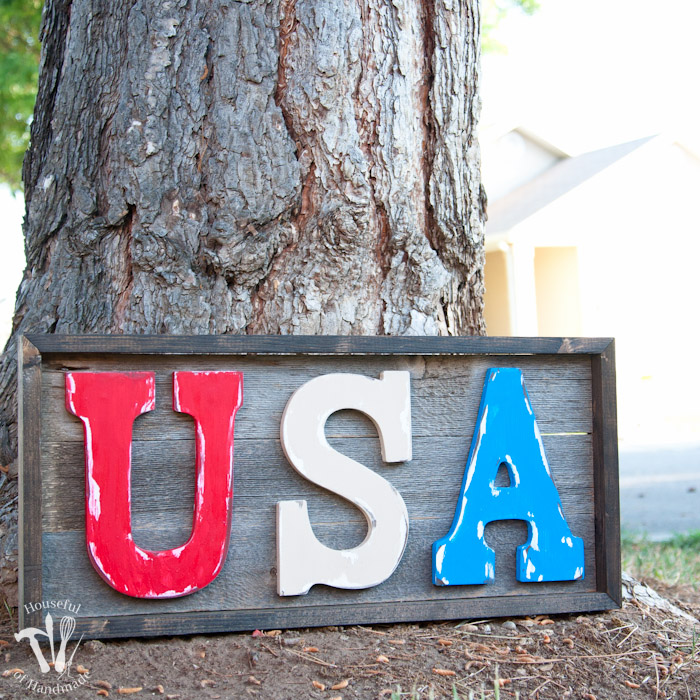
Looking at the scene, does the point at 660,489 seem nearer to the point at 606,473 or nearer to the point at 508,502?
the point at 606,473

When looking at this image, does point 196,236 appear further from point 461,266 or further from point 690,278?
point 690,278

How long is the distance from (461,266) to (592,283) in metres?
10.6

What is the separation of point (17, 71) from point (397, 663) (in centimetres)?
896

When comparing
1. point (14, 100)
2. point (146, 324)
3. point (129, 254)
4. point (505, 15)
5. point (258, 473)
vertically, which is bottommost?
point (258, 473)

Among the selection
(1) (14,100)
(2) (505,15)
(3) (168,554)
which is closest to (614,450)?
(3) (168,554)

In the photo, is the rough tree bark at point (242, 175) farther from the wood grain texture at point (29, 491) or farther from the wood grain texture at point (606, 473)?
the wood grain texture at point (606, 473)

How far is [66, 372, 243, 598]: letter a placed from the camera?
6.24 feet

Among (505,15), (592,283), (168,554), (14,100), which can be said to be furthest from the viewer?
(592,283)

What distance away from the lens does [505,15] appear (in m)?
10.7

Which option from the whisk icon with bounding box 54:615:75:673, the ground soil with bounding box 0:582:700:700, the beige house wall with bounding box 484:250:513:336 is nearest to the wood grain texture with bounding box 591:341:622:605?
the ground soil with bounding box 0:582:700:700

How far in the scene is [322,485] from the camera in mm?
2039

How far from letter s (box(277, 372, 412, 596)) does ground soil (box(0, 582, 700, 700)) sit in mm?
171

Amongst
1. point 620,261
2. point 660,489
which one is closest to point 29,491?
point 660,489

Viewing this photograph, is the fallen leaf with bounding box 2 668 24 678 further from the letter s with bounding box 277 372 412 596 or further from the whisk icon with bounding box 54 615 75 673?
the letter s with bounding box 277 372 412 596
